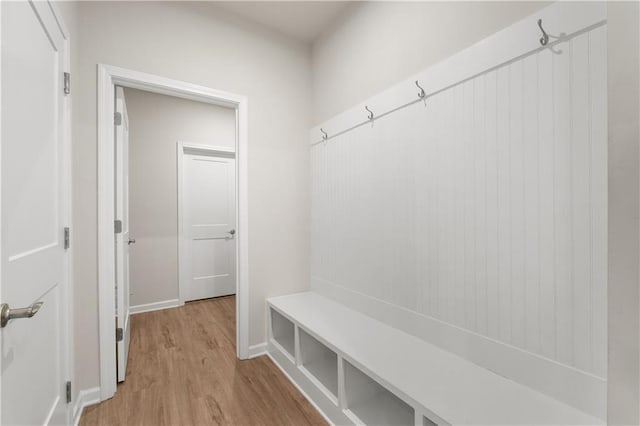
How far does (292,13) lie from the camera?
2.28 m

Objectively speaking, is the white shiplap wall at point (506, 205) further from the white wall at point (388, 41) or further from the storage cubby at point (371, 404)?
the storage cubby at point (371, 404)

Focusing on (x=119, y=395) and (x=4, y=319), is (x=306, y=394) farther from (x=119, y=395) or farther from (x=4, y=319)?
(x=4, y=319)

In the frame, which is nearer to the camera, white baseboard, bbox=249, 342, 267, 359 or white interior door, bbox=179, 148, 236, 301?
white baseboard, bbox=249, 342, 267, 359

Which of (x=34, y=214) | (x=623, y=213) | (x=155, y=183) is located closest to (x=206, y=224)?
(x=155, y=183)

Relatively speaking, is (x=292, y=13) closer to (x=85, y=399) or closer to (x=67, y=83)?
(x=67, y=83)

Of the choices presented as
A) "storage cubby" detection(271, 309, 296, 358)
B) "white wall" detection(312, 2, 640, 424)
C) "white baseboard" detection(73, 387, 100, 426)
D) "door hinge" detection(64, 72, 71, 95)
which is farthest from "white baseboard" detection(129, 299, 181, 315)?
"white wall" detection(312, 2, 640, 424)

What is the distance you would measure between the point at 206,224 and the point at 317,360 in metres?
2.56

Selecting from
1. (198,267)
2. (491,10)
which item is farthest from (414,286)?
(198,267)

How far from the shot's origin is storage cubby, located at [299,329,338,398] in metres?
1.84

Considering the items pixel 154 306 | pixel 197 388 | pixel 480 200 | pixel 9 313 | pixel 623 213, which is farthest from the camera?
pixel 154 306

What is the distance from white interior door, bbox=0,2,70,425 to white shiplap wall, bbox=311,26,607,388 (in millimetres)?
1600

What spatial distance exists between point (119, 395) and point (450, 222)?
7.37ft

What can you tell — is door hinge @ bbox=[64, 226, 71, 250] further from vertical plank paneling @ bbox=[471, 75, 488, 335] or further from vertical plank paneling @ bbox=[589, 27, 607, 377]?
vertical plank paneling @ bbox=[589, 27, 607, 377]

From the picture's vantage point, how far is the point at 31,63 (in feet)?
3.49
